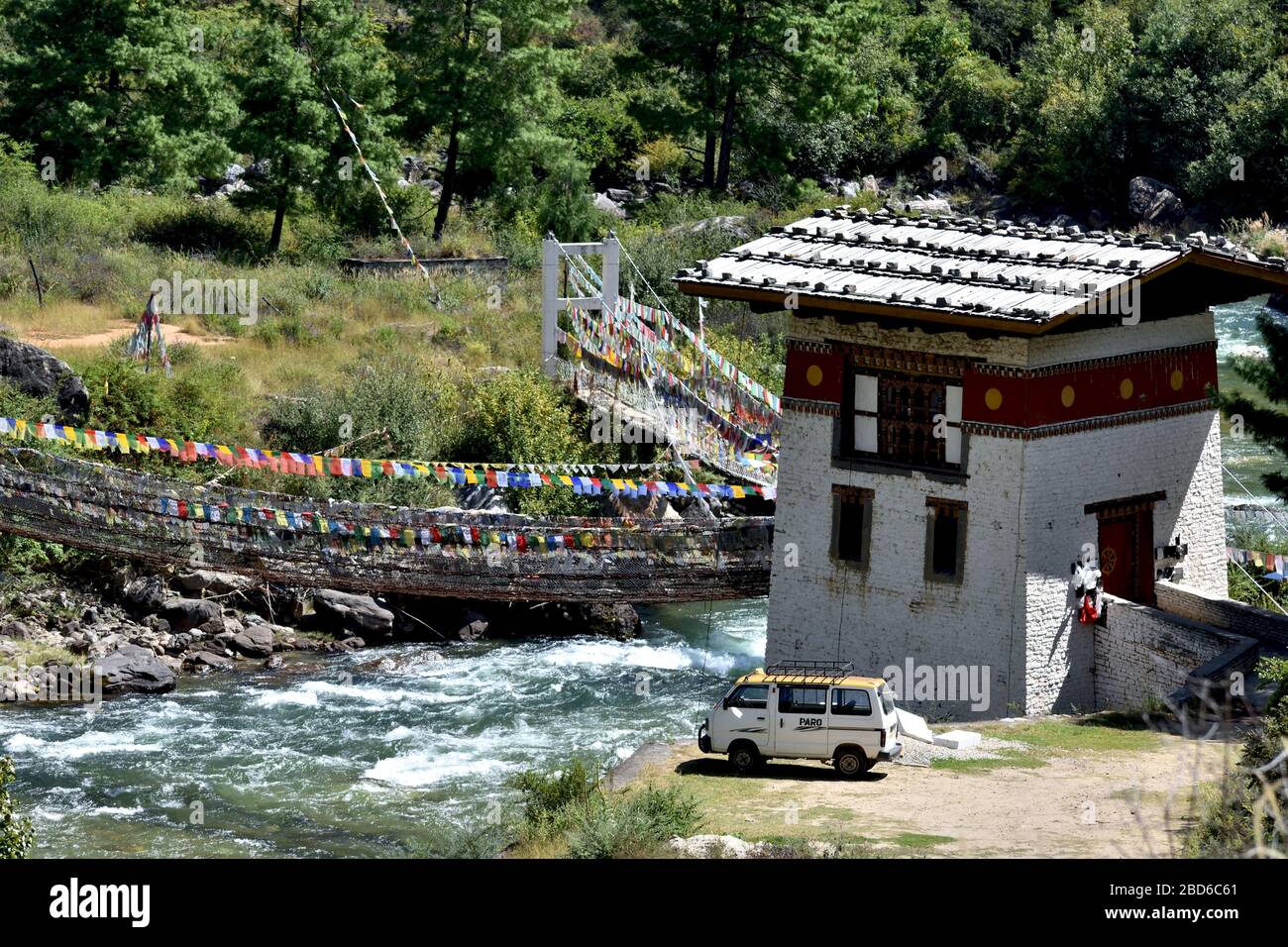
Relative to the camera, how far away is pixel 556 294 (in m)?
40.6

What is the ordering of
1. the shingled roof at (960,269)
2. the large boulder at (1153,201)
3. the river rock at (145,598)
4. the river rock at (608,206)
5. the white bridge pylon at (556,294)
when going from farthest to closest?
the large boulder at (1153,201) → the river rock at (608,206) → the white bridge pylon at (556,294) → the river rock at (145,598) → the shingled roof at (960,269)

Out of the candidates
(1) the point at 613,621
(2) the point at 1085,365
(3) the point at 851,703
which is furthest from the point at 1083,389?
(1) the point at 613,621

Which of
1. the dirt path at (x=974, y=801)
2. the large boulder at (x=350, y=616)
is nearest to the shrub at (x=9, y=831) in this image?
the dirt path at (x=974, y=801)

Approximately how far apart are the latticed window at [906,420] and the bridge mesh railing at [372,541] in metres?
3.54

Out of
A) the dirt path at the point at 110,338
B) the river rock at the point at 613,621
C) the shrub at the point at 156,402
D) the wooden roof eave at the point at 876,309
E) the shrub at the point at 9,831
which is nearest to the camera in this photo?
the shrub at the point at 9,831

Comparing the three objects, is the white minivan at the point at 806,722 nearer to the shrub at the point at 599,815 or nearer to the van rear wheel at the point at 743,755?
the van rear wheel at the point at 743,755

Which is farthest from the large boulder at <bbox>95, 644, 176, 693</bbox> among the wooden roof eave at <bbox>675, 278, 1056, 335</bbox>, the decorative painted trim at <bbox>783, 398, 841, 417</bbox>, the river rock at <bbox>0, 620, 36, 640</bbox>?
the decorative painted trim at <bbox>783, 398, 841, 417</bbox>

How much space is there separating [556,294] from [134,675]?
14019 millimetres

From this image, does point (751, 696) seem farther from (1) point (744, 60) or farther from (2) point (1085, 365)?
(1) point (744, 60)

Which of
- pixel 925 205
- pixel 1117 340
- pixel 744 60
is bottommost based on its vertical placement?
pixel 1117 340

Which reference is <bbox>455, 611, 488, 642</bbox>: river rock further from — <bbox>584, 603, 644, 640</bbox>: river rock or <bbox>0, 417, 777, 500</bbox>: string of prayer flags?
<bbox>0, 417, 777, 500</bbox>: string of prayer flags

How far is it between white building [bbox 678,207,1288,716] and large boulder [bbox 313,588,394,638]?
784 centimetres

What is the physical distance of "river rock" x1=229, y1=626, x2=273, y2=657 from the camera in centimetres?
3209

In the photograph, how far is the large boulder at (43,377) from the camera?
35.8 meters
